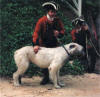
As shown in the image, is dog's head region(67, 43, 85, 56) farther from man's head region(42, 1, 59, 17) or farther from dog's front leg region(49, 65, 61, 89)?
man's head region(42, 1, 59, 17)

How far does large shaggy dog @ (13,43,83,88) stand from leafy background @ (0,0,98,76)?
Answer: 138cm

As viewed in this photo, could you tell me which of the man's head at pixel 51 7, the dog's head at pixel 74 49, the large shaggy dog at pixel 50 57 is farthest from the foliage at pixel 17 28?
the man's head at pixel 51 7

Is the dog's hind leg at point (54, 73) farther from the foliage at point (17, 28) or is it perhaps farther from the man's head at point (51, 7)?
the foliage at point (17, 28)

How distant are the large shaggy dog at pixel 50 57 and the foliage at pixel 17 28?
1.40 m

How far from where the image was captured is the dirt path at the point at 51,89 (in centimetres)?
629

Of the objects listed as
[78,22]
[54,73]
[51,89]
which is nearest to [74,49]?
[54,73]

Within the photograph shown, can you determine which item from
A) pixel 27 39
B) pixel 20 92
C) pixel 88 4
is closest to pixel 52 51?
pixel 20 92

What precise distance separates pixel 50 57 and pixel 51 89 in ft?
2.72

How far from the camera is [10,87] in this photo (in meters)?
6.89

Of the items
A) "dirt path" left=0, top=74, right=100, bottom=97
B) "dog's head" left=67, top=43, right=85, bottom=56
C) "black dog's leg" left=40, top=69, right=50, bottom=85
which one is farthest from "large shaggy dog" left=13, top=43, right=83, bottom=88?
"black dog's leg" left=40, top=69, right=50, bottom=85

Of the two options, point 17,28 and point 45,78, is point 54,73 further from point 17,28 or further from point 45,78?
point 17,28

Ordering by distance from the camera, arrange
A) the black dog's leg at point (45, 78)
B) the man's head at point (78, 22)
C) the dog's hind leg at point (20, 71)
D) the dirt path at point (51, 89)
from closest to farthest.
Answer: the dirt path at point (51, 89)
the dog's hind leg at point (20, 71)
the black dog's leg at point (45, 78)
the man's head at point (78, 22)

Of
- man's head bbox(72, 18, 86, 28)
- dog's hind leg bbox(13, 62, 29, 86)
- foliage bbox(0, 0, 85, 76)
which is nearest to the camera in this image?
dog's hind leg bbox(13, 62, 29, 86)

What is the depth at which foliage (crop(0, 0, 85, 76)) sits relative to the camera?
27.4ft
